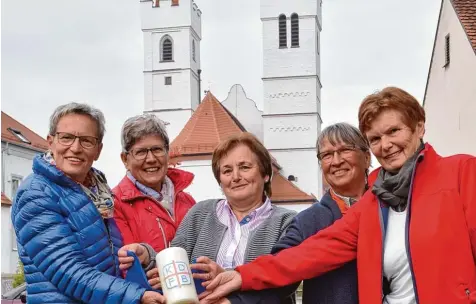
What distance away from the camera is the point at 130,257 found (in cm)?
314

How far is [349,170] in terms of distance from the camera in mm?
3562

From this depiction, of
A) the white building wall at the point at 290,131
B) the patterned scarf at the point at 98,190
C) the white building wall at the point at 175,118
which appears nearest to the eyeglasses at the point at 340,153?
the patterned scarf at the point at 98,190

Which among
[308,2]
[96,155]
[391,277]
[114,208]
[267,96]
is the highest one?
[308,2]

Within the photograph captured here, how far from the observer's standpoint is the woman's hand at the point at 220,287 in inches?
126

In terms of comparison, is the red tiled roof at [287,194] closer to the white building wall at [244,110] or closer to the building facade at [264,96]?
the building facade at [264,96]

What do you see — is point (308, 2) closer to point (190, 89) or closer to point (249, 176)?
point (190, 89)

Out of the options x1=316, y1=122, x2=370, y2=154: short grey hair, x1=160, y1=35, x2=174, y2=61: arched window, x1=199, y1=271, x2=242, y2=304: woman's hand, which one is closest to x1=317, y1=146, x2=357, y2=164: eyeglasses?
x1=316, y1=122, x2=370, y2=154: short grey hair

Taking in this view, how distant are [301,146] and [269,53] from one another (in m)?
5.53

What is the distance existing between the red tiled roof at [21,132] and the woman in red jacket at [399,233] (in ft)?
96.8

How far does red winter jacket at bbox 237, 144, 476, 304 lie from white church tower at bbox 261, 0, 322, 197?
39502mm

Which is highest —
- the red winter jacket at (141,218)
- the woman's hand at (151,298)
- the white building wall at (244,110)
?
the white building wall at (244,110)

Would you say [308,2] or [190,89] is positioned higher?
[308,2]

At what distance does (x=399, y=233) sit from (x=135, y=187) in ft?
4.57

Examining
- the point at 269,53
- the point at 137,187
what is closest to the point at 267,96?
the point at 269,53
